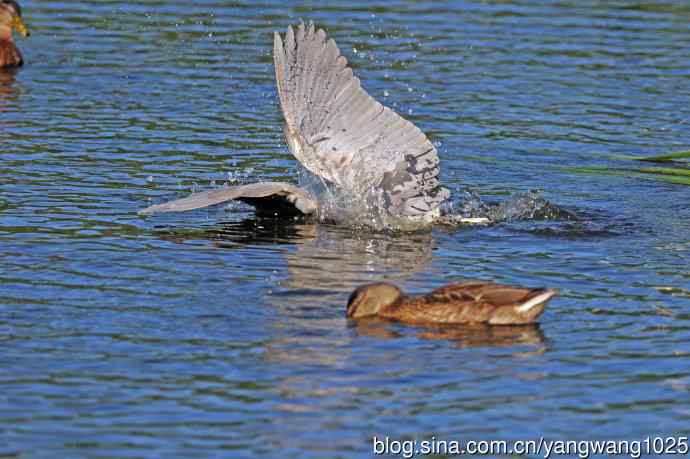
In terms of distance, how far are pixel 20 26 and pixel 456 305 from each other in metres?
11.5

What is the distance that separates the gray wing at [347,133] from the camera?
11.2 meters

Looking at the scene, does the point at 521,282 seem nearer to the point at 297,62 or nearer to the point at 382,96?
the point at 297,62

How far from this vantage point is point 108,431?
21.6 feet

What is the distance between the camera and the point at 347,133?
11305 millimetres

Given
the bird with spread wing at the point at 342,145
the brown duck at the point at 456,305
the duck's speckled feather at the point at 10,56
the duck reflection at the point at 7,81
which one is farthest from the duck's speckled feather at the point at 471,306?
the duck's speckled feather at the point at 10,56

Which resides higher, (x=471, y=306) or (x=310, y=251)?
(x=471, y=306)

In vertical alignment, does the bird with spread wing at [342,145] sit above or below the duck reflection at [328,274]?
above

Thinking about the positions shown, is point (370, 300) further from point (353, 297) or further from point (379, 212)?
point (379, 212)

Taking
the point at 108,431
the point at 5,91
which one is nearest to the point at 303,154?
the point at 108,431

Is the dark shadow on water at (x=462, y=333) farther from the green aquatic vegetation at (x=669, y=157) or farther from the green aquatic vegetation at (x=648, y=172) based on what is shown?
the green aquatic vegetation at (x=669, y=157)

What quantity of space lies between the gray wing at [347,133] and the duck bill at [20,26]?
307 inches

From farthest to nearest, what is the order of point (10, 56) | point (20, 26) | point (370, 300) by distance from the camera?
point (20, 26) < point (10, 56) < point (370, 300)

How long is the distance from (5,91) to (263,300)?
817cm

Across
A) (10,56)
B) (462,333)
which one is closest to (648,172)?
(462,333)
